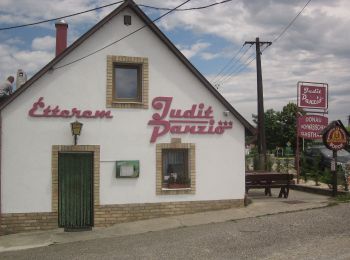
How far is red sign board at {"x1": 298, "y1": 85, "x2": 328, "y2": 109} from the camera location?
796 inches

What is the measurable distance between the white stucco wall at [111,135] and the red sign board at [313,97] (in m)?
6.86

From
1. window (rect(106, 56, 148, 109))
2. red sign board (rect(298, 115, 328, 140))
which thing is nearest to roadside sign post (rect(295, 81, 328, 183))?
red sign board (rect(298, 115, 328, 140))

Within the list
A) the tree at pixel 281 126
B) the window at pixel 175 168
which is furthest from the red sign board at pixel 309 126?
the tree at pixel 281 126

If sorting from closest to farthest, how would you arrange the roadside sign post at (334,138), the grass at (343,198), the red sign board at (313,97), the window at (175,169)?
1. the window at (175,169)
2. the grass at (343,198)
3. the roadside sign post at (334,138)
4. the red sign board at (313,97)

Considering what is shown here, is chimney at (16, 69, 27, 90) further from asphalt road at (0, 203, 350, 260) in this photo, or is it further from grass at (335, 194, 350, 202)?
grass at (335, 194, 350, 202)

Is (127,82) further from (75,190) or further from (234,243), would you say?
(234,243)

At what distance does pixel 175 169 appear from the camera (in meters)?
13.9

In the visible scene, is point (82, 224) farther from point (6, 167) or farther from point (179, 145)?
point (179, 145)

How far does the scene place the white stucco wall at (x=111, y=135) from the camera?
12.5 meters

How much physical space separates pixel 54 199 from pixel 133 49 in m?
4.45

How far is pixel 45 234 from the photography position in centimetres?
1209

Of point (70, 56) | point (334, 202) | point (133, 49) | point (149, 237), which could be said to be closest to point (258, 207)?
point (334, 202)

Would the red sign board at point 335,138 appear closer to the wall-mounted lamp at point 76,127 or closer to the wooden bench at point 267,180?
the wooden bench at point 267,180

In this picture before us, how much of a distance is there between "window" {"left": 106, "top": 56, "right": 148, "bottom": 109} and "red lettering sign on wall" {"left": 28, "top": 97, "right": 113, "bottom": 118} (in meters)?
0.34
